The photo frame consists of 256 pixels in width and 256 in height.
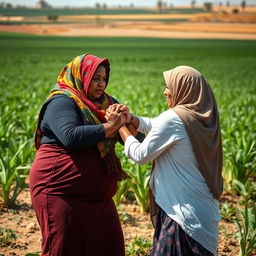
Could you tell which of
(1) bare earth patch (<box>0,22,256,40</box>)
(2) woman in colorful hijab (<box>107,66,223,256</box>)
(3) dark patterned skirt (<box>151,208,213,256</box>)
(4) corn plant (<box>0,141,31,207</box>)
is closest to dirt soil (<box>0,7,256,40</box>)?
(1) bare earth patch (<box>0,22,256,40</box>)

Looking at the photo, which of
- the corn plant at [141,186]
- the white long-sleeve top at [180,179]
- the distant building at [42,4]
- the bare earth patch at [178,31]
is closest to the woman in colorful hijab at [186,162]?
the white long-sleeve top at [180,179]

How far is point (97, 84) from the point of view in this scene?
2807mm

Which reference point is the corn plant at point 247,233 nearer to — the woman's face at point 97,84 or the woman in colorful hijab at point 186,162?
the woman in colorful hijab at point 186,162

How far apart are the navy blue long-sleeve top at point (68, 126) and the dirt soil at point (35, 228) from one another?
1.51 meters

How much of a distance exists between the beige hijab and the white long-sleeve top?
0.14ft

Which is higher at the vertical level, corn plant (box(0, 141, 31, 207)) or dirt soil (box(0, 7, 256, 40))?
dirt soil (box(0, 7, 256, 40))

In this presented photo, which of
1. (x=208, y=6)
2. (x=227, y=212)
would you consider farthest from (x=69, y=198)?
(x=208, y=6)

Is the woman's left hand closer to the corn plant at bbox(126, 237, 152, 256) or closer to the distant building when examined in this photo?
the corn plant at bbox(126, 237, 152, 256)

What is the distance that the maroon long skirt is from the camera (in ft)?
8.84

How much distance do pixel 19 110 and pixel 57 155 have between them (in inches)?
283

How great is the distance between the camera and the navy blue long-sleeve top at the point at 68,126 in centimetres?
255

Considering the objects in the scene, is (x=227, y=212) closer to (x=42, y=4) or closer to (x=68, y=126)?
(x=68, y=126)

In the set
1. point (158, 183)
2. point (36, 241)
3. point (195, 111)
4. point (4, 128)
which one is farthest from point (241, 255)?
point (4, 128)

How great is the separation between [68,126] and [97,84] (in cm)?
42
